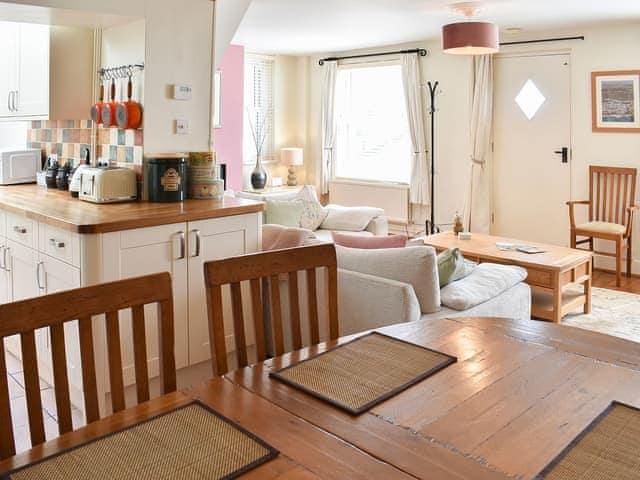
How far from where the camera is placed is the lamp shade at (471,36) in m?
5.15

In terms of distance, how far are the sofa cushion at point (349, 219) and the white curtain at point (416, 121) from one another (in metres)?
1.84

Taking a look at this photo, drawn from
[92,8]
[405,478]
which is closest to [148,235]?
[92,8]

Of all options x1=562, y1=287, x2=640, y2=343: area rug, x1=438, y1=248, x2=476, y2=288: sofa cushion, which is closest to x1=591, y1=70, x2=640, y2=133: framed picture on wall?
x1=562, y1=287, x2=640, y2=343: area rug

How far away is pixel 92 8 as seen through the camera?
321 centimetres

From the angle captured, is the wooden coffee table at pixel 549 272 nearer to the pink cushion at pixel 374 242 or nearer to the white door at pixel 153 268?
the pink cushion at pixel 374 242

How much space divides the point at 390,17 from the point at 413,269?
11.9ft

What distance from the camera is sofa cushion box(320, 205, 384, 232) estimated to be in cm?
585

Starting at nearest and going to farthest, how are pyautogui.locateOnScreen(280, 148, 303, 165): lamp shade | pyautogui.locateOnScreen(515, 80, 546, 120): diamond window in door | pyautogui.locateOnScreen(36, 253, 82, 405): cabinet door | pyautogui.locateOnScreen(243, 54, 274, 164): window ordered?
1. pyautogui.locateOnScreen(36, 253, 82, 405): cabinet door
2. pyautogui.locateOnScreen(515, 80, 546, 120): diamond window in door
3. pyautogui.locateOnScreen(243, 54, 274, 164): window
4. pyautogui.locateOnScreen(280, 148, 303, 165): lamp shade

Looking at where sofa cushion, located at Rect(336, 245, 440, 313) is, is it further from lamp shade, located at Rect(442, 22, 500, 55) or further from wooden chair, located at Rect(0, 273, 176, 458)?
lamp shade, located at Rect(442, 22, 500, 55)

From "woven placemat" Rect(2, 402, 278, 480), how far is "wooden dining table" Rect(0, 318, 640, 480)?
1.1 inches

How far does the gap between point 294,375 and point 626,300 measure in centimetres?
458

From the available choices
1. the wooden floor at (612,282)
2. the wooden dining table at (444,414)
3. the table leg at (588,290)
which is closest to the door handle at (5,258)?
the wooden dining table at (444,414)

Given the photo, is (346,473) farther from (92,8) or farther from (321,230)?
(321,230)

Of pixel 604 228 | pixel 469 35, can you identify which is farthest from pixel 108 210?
pixel 604 228
